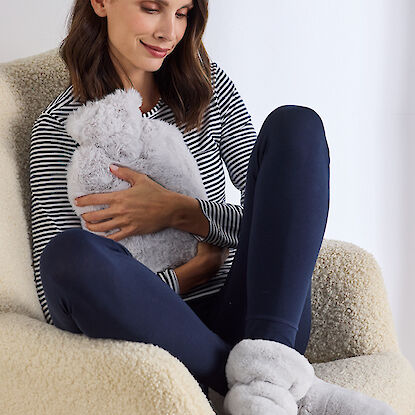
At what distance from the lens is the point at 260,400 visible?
84 centimetres

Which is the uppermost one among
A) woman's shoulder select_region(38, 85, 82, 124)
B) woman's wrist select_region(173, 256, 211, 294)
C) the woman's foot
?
woman's shoulder select_region(38, 85, 82, 124)

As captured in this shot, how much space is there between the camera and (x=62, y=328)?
38.5 inches

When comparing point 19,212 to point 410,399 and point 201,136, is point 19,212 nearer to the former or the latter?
point 201,136

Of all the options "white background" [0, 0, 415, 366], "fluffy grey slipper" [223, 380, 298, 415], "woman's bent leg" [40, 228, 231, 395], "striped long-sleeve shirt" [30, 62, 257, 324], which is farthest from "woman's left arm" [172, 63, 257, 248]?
"white background" [0, 0, 415, 366]

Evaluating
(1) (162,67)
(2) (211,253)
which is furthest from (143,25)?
(2) (211,253)

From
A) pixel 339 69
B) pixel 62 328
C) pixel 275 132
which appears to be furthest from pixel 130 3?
pixel 339 69

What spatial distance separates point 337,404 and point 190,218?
38cm

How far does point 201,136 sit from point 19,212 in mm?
337

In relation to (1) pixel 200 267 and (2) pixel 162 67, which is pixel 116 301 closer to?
(1) pixel 200 267

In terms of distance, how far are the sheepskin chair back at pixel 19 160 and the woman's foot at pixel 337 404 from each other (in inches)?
17.5

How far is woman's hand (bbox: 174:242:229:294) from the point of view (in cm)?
116

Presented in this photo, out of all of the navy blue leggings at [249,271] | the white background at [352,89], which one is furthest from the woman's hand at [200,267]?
the white background at [352,89]

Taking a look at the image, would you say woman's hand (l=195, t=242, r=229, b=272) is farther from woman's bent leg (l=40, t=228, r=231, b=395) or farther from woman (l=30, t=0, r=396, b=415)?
woman's bent leg (l=40, t=228, r=231, b=395)

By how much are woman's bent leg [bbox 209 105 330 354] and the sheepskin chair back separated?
35 cm
